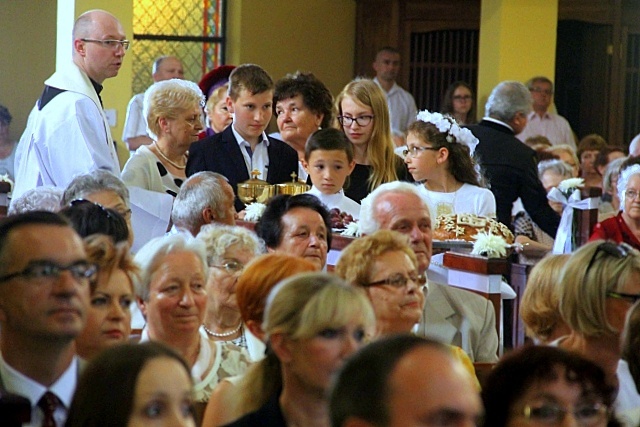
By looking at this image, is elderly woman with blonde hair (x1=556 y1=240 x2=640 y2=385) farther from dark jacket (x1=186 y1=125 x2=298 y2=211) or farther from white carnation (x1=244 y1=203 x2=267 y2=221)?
dark jacket (x1=186 y1=125 x2=298 y2=211)

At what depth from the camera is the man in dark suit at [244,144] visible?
6.96 metres

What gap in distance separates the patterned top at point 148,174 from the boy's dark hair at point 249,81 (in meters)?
0.67

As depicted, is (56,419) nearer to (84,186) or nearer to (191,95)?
(84,186)

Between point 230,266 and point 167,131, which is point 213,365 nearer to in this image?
point 230,266

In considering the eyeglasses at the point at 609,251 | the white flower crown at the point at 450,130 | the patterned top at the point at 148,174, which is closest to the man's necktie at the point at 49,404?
the eyeglasses at the point at 609,251

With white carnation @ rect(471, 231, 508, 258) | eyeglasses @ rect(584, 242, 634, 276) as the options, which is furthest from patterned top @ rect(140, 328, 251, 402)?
white carnation @ rect(471, 231, 508, 258)

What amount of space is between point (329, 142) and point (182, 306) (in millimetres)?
2771

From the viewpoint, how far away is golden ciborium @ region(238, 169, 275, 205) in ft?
22.2

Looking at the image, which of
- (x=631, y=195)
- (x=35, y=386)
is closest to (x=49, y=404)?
(x=35, y=386)

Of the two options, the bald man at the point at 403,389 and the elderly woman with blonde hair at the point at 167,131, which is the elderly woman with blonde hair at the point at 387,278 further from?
the elderly woman with blonde hair at the point at 167,131

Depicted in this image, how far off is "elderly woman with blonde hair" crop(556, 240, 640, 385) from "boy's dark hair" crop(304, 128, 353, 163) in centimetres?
278

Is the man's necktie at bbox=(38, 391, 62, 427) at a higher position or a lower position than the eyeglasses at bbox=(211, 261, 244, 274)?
lower

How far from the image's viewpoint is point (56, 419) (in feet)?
10.0

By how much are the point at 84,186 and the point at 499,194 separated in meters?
3.63
